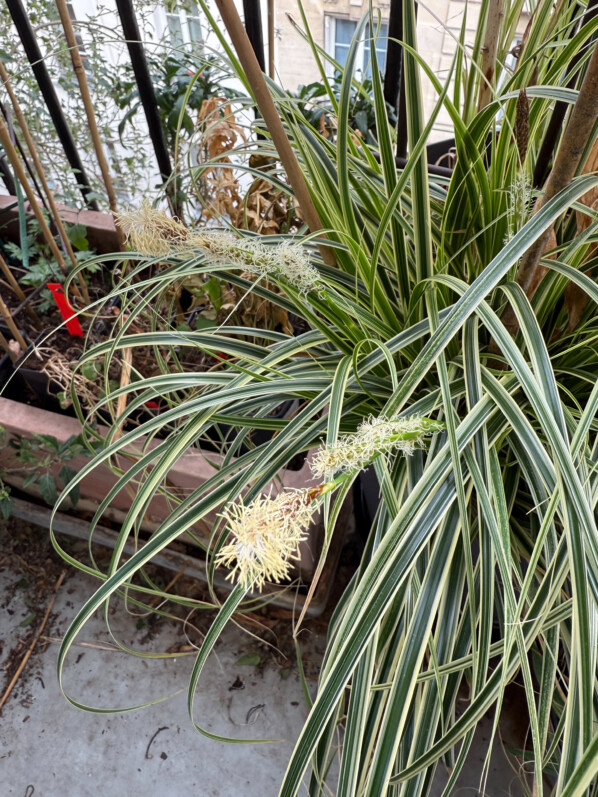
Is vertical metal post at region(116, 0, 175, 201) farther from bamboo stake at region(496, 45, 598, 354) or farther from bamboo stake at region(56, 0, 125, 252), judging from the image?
bamboo stake at region(496, 45, 598, 354)

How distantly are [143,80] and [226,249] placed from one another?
64 cm

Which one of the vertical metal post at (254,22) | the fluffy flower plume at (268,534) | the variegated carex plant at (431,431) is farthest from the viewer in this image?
the vertical metal post at (254,22)

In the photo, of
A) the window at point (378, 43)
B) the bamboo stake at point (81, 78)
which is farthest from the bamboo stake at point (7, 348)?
the window at point (378, 43)

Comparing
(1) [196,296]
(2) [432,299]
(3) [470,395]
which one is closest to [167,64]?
(1) [196,296]

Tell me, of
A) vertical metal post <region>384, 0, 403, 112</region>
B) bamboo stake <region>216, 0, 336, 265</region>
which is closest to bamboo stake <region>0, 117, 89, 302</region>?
bamboo stake <region>216, 0, 336, 265</region>

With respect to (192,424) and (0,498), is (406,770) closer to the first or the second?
(192,424)

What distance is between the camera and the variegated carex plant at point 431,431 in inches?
16.6

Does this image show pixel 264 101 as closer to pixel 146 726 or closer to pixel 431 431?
pixel 431 431

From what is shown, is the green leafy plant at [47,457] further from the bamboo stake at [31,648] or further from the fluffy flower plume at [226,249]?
the fluffy flower plume at [226,249]

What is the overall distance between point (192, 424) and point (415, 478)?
23 centimetres

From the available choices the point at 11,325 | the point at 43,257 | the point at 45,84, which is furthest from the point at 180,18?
the point at 11,325

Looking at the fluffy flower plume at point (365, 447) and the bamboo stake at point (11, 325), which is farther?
the bamboo stake at point (11, 325)

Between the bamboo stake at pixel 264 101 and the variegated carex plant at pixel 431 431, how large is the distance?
0.18ft

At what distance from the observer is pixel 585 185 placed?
1.66ft
